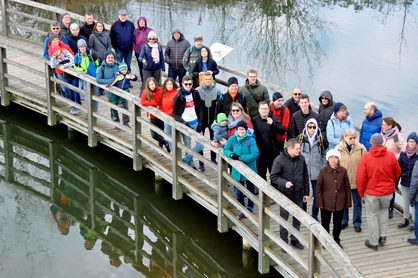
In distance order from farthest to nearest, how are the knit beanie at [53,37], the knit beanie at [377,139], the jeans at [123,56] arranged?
the jeans at [123,56] → the knit beanie at [53,37] → the knit beanie at [377,139]

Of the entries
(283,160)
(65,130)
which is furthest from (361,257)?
(65,130)

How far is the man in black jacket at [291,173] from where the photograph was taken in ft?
28.9

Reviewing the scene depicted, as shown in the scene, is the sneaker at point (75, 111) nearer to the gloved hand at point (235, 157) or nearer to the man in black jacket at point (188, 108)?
the man in black jacket at point (188, 108)

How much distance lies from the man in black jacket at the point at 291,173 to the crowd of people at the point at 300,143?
0.01 meters

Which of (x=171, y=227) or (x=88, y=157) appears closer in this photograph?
(x=171, y=227)

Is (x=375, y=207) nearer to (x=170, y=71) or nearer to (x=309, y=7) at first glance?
(x=170, y=71)

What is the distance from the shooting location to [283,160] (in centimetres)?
886

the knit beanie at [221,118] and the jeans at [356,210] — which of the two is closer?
the jeans at [356,210]

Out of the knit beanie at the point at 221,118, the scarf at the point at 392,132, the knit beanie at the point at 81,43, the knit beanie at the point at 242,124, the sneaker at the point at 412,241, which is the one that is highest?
the knit beanie at the point at 81,43

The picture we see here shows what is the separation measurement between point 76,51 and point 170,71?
182cm

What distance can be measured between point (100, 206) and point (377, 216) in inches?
201

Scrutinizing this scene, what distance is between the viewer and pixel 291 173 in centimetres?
888

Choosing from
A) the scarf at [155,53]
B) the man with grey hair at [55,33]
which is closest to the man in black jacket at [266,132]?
the scarf at [155,53]

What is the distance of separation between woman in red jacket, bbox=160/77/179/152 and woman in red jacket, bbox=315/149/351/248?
9.96 ft
